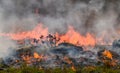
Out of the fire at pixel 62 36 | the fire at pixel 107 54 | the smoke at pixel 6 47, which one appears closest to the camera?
the fire at pixel 107 54

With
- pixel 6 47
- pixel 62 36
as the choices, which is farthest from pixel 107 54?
pixel 62 36

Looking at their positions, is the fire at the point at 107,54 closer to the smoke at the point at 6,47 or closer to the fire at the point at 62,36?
the fire at the point at 62,36

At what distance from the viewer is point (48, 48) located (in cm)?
4666

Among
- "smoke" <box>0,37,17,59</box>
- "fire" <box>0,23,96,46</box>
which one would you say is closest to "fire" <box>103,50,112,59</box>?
"fire" <box>0,23,96,46</box>

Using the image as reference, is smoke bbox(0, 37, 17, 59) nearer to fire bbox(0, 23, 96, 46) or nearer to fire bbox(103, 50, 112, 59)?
fire bbox(0, 23, 96, 46)

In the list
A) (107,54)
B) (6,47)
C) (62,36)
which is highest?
(62,36)

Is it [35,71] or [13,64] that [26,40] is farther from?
[35,71]

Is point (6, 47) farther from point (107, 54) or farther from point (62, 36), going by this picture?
point (107, 54)

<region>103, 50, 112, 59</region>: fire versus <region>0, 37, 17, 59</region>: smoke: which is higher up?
<region>0, 37, 17, 59</region>: smoke

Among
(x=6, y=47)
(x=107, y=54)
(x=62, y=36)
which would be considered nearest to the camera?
(x=107, y=54)

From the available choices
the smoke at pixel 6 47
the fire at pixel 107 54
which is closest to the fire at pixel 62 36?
the smoke at pixel 6 47

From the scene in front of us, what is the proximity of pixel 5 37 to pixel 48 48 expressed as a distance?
13.7 metres

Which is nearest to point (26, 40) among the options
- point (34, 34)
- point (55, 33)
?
point (34, 34)

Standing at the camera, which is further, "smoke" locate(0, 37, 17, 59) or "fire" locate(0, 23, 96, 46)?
"fire" locate(0, 23, 96, 46)
